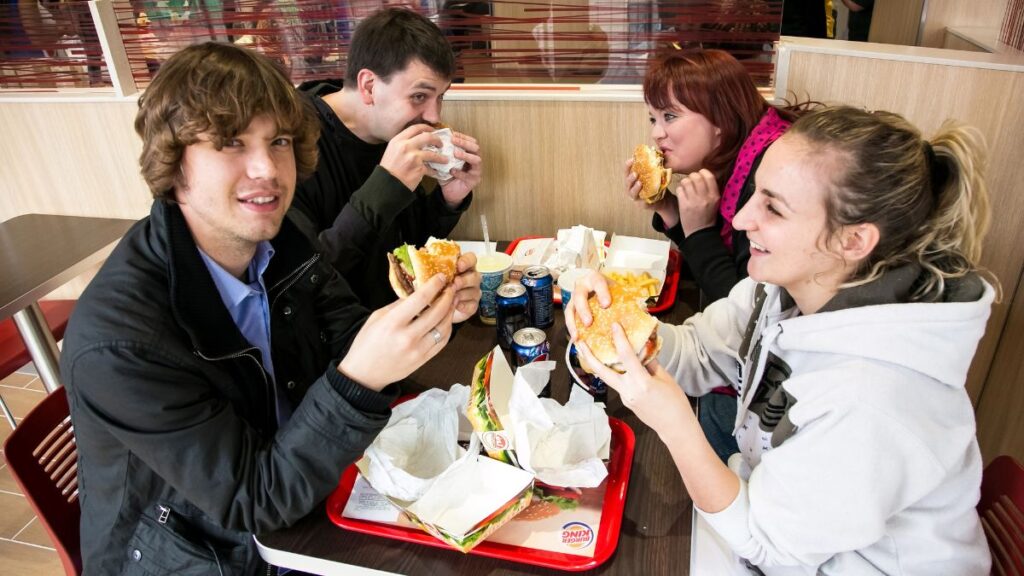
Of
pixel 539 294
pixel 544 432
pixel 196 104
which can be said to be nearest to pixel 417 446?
pixel 544 432

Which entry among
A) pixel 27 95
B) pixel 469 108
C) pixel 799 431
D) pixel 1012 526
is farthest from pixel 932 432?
pixel 27 95

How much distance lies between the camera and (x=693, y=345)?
1448mm

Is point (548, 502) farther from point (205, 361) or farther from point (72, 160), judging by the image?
point (72, 160)

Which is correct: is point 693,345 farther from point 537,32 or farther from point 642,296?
point 537,32

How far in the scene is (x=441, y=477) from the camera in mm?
1069

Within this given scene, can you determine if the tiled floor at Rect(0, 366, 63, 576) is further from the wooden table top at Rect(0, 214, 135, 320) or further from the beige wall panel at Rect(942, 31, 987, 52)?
the beige wall panel at Rect(942, 31, 987, 52)

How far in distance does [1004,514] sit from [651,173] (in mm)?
1153

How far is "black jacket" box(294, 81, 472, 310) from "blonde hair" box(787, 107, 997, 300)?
1108 millimetres

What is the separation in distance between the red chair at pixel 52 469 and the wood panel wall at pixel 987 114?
2.19 meters

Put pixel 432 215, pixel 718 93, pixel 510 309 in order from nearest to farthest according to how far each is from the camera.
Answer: pixel 510 309, pixel 718 93, pixel 432 215

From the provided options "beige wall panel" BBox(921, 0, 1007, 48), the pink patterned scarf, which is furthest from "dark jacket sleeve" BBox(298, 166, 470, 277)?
"beige wall panel" BBox(921, 0, 1007, 48)

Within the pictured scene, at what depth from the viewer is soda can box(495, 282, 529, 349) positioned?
1.53m

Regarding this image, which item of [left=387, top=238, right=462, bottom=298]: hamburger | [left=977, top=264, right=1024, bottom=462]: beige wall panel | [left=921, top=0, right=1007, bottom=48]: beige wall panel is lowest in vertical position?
[left=977, top=264, right=1024, bottom=462]: beige wall panel

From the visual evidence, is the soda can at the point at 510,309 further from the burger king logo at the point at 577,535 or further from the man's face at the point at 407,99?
the man's face at the point at 407,99
